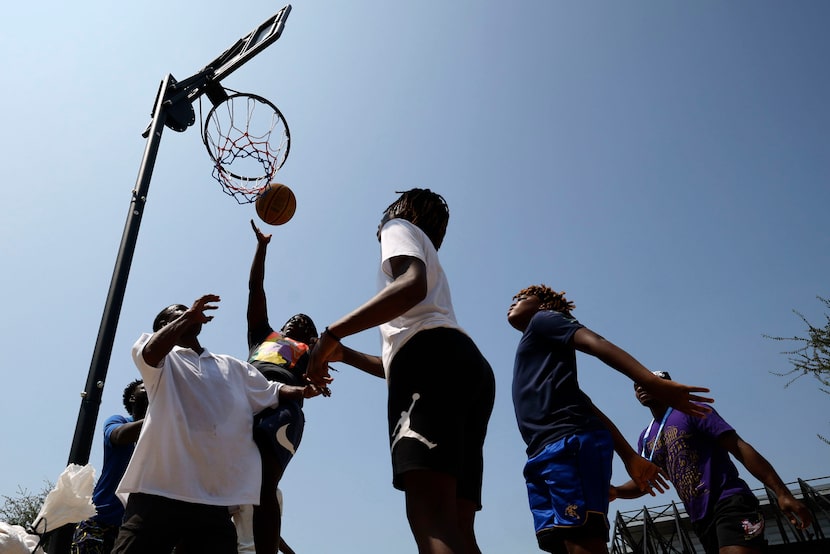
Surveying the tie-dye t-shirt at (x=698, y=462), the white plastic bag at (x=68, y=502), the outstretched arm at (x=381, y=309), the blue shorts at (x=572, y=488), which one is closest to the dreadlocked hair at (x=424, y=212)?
the outstretched arm at (x=381, y=309)

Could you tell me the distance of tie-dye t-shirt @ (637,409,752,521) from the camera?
14.8 feet

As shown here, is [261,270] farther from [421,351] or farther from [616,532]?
[616,532]

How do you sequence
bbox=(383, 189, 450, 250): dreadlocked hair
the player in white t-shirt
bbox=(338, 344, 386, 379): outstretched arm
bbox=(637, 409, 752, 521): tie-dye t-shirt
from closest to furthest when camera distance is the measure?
the player in white t-shirt
bbox=(383, 189, 450, 250): dreadlocked hair
bbox=(338, 344, 386, 379): outstretched arm
bbox=(637, 409, 752, 521): tie-dye t-shirt

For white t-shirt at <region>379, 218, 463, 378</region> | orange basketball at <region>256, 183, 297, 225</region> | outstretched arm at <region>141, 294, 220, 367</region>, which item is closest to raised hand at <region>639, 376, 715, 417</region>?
white t-shirt at <region>379, 218, 463, 378</region>

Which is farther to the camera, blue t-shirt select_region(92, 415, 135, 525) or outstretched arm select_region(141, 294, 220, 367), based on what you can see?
blue t-shirt select_region(92, 415, 135, 525)


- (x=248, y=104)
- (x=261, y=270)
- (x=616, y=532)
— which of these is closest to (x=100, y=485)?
(x=261, y=270)

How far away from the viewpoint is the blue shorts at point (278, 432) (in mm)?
3674

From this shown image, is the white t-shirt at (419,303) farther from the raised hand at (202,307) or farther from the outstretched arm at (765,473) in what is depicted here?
the outstretched arm at (765,473)

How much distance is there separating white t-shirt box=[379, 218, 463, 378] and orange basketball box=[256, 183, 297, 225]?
3.95 meters

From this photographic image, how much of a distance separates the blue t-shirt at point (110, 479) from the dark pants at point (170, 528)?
6.45 ft

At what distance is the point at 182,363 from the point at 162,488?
0.75 metres

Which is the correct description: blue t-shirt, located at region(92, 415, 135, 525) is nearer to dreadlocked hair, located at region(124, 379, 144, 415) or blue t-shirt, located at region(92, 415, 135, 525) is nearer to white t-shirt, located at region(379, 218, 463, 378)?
dreadlocked hair, located at region(124, 379, 144, 415)

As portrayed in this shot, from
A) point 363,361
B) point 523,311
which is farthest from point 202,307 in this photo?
point 523,311

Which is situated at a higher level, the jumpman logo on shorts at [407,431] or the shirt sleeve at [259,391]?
the shirt sleeve at [259,391]
